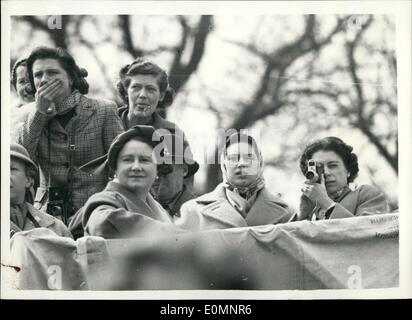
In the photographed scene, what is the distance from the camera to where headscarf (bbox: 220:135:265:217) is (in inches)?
125

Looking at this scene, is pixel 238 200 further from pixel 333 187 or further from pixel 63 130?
pixel 63 130

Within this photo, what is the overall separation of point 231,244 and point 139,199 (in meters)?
0.53

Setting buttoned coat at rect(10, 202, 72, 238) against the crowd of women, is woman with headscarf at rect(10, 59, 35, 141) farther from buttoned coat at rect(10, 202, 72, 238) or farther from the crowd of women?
buttoned coat at rect(10, 202, 72, 238)

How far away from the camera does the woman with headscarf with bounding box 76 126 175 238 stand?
10.2ft

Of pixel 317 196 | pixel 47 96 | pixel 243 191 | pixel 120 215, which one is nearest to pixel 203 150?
pixel 243 191

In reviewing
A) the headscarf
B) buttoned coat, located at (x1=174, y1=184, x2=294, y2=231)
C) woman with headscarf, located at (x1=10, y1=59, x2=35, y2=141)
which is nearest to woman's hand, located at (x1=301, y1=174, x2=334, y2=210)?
buttoned coat, located at (x1=174, y1=184, x2=294, y2=231)

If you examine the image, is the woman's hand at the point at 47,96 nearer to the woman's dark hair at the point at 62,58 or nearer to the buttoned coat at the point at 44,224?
the woman's dark hair at the point at 62,58

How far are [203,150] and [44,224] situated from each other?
0.91m

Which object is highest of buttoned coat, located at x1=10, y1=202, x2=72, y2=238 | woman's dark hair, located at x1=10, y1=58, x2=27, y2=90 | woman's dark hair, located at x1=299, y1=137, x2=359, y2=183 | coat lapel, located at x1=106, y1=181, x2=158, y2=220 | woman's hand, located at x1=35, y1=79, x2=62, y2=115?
woman's dark hair, located at x1=10, y1=58, x2=27, y2=90

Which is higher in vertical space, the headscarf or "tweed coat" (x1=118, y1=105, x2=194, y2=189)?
"tweed coat" (x1=118, y1=105, x2=194, y2=189)

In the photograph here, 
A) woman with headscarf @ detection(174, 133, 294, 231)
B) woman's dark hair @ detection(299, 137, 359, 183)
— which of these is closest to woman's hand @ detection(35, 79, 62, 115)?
woman with headscarf @ detection(174, 133, 294, 231)

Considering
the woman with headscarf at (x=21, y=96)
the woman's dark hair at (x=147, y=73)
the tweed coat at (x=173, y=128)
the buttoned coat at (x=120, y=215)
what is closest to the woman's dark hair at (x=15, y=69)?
the woman with headscarf at (x=21, y=96)

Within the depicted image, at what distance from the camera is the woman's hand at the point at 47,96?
3164mm
